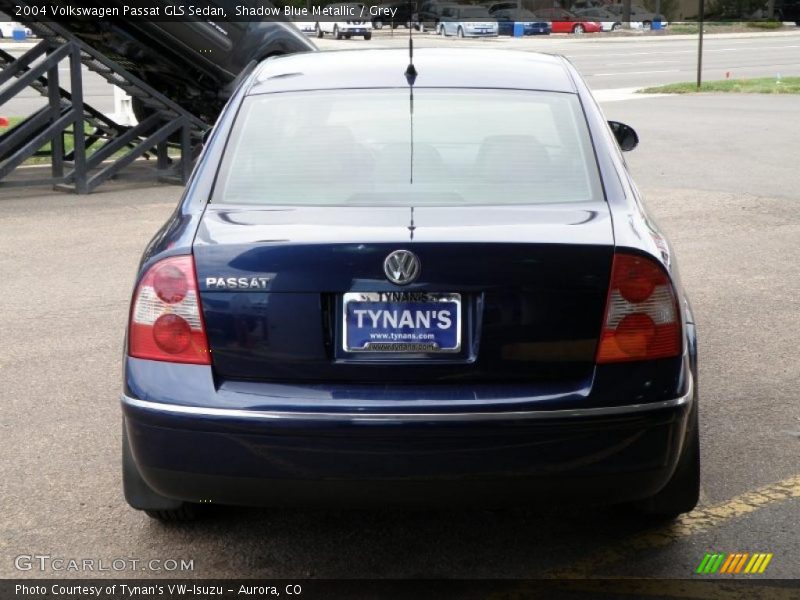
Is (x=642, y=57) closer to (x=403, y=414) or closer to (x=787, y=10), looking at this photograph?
(x=787, y=10)

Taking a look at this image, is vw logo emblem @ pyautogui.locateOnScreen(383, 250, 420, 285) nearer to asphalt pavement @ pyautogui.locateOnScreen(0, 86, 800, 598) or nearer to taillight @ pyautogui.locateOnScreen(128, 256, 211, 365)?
taillight @ pyautogui.locateOnScreen(128, 256, 211, 365)

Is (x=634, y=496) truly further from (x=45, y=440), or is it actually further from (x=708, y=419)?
(x=45, y=440)

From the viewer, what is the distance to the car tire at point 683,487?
3900mm

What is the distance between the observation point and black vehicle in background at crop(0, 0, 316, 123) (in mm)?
14344

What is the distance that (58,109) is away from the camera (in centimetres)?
1273

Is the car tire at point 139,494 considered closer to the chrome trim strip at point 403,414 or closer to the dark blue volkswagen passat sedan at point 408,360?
the dark blue volkswagen passat sedan at point 408,360

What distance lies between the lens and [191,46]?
1477cm

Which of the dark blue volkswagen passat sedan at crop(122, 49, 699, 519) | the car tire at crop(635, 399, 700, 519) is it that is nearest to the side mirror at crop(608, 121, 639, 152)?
the car tire at crop(635, 399, 700, 519)

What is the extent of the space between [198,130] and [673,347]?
11354 millimetres

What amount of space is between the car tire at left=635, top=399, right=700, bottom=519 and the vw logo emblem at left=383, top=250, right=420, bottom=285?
3.49 ft

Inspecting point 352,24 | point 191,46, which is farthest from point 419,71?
point 352,24

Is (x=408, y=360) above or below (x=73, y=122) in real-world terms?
above

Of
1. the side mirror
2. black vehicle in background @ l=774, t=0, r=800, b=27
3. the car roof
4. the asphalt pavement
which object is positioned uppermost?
the car roof

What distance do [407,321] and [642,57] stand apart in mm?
40258
